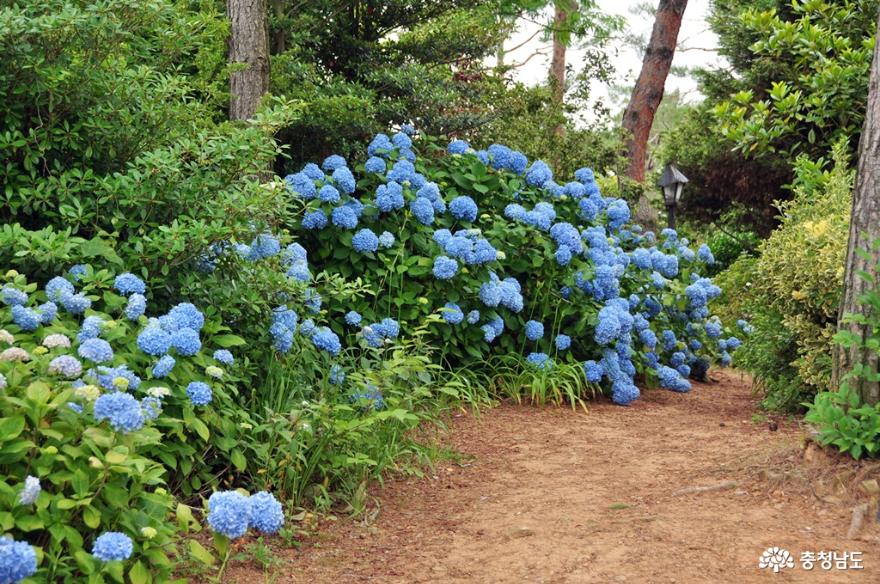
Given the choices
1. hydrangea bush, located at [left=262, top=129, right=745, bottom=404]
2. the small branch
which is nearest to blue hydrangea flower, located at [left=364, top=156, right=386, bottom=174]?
hydrangea bush, located at [left=262, top=129, right=745, bottom=404]

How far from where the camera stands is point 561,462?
4.79 meters

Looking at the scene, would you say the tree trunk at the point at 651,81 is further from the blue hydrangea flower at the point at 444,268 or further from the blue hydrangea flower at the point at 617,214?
the blue hydrangea flower at the point at 444,268

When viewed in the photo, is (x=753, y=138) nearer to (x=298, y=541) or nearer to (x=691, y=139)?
(x=298, y=541)

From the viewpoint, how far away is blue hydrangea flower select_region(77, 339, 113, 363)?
285 cm

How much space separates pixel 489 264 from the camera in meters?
6.11

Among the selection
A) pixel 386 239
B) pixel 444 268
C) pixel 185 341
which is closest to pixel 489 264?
pixel 444 268

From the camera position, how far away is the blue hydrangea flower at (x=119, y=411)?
2.54 meters

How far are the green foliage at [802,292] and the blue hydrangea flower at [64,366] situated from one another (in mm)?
4303

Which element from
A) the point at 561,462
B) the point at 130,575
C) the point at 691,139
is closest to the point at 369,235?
the point at 561,462

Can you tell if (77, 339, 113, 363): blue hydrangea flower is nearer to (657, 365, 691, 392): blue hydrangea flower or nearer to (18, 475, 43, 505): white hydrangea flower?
(18, 475, 43, 505): white hydrangea flower

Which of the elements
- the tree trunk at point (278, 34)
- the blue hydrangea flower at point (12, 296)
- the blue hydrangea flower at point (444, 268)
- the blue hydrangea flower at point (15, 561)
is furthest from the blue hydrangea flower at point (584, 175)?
the blue hydrangea flower at point (15, 561)

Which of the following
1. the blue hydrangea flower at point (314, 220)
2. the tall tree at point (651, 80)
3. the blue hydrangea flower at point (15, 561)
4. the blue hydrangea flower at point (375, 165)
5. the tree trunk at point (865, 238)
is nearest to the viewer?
the blue hydrangea flower at point (15, 561)

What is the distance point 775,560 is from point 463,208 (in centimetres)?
360

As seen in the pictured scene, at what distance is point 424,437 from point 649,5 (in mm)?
20294
